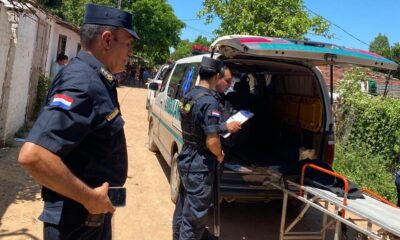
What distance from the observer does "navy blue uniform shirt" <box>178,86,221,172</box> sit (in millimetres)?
3953

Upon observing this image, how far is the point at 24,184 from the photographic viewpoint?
19.7 ft

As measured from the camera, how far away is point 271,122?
260 inches

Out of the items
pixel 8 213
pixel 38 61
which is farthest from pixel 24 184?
pixel 38 61

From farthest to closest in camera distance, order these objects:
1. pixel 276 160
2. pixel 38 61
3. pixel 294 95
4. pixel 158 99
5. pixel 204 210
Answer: pixel 38 61
pixel 158 99
pixel 294 95
pixel 276 160
pixel 204 210

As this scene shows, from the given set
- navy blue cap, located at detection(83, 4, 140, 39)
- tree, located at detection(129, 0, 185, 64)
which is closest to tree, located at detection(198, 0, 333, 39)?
navy blue cap, located at detection(83, 4, 140, 39)

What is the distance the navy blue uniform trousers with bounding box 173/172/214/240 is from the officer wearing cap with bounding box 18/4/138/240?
1.78 m

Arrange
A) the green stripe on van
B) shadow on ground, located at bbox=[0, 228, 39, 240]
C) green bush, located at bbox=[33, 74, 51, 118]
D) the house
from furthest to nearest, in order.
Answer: green bush, located at bbox=[33, 74, 51, 118] → the house → the green stripe on van → shadow on ground, located at bbox=[0, 228, 39, 240]

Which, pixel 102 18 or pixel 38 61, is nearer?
pixel 102 18

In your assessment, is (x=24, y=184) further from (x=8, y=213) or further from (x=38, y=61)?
(x=38, y=61)

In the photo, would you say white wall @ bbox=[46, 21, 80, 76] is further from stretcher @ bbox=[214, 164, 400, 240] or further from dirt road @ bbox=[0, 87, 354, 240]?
stretcher @ bbox=[214, 164, 400, 240]

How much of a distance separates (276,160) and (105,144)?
12.9 ft

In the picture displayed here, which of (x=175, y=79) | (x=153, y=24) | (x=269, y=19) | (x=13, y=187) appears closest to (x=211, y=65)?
(x=175, y=79)

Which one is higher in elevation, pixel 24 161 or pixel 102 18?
pixel 102 18

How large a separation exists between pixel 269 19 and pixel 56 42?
8.44 m
